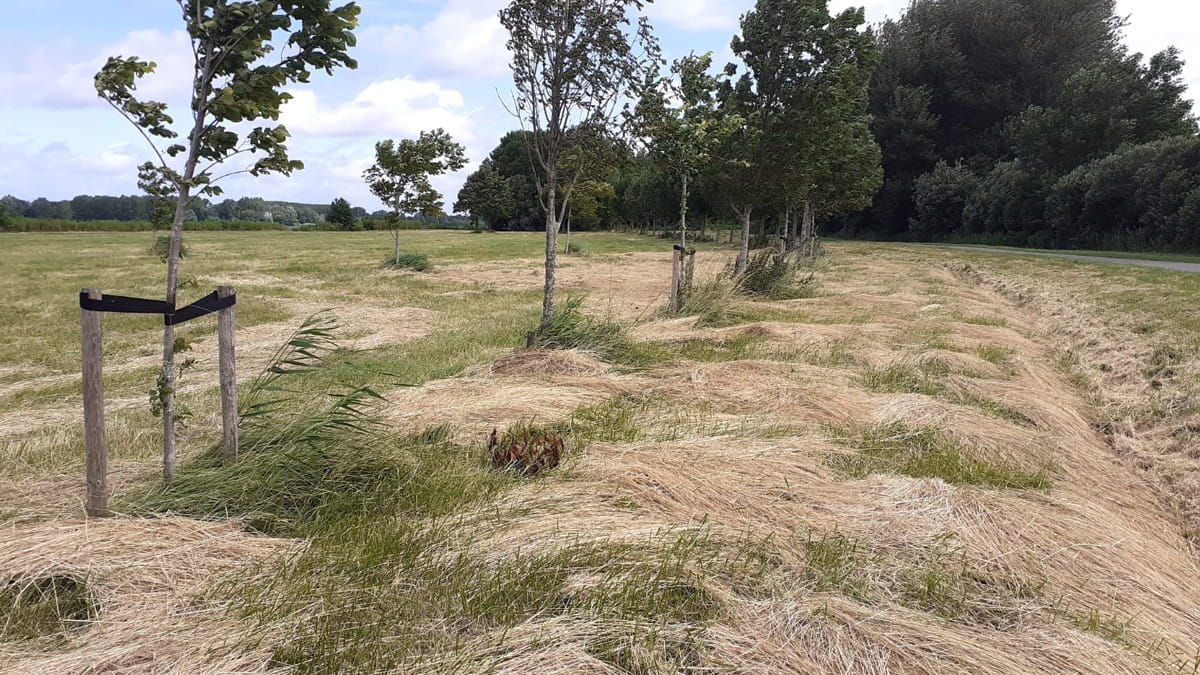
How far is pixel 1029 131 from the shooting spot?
117 feet

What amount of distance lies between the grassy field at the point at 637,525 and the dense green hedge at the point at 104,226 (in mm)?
52391

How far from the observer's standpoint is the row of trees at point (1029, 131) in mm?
27719

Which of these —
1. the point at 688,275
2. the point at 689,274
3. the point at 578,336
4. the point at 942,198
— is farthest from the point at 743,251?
the point at 942,198

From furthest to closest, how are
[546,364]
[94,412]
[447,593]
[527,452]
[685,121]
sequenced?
[685,121], [546,364], [527,452], [94,412], [447,593]

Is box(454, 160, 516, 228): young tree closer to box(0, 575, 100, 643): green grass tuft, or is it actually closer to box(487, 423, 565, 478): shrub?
box(487, 423, 565, 478): shrub

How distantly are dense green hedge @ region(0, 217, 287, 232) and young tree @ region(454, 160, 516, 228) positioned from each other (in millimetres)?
20756

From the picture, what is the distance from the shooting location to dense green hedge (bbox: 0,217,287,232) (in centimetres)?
5244

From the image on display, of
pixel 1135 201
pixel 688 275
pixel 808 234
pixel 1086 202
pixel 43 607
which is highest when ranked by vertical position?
pixel 1086 202

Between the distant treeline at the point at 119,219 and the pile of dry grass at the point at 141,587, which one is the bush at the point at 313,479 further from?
the distant treeline at the point at 119,219

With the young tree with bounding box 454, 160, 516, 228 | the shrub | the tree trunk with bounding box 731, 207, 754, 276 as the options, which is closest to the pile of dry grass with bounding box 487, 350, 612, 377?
the shrub

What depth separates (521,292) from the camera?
17016 millimetres

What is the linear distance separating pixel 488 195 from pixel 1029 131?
5030cm

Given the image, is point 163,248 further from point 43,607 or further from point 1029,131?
point 1029,131

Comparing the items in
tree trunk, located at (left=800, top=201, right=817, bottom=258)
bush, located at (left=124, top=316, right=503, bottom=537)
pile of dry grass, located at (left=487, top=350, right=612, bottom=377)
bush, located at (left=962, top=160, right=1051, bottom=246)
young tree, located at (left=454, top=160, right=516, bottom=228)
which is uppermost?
young tree, located at (left=454, top=160, right=516, bottom=228)
